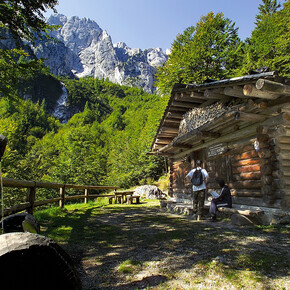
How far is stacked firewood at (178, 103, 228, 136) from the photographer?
8787 millimetres

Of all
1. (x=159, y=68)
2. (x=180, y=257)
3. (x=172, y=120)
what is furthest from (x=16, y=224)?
(x=159, y=68)

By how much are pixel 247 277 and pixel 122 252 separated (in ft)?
6.65

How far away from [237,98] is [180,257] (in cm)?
638

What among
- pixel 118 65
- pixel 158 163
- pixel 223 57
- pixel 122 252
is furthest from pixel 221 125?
pixel 118 65

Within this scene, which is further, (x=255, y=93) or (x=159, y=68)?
(x=159, y=68)

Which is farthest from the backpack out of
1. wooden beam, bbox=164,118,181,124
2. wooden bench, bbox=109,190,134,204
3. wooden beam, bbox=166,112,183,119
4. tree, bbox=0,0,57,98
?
wooden bench, bbox=109,190,134,204

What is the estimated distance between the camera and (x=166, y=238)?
4543mm

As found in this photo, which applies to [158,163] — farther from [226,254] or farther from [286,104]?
[226,254]

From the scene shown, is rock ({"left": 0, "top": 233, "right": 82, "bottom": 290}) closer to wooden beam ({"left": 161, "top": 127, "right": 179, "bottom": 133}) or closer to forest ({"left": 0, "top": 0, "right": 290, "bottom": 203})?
forest ({"left": 0, "top": 0, "right": 290, "bottom": 203})

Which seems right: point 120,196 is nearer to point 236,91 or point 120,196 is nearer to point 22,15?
point 236,91

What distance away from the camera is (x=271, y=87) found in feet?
16.2

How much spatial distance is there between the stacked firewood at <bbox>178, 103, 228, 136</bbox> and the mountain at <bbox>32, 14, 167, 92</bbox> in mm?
120735

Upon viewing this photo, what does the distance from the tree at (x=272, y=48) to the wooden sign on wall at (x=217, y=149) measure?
47.5ft

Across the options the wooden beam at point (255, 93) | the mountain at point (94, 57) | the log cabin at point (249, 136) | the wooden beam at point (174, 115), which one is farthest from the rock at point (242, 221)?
the mountain at point (94, 57)
